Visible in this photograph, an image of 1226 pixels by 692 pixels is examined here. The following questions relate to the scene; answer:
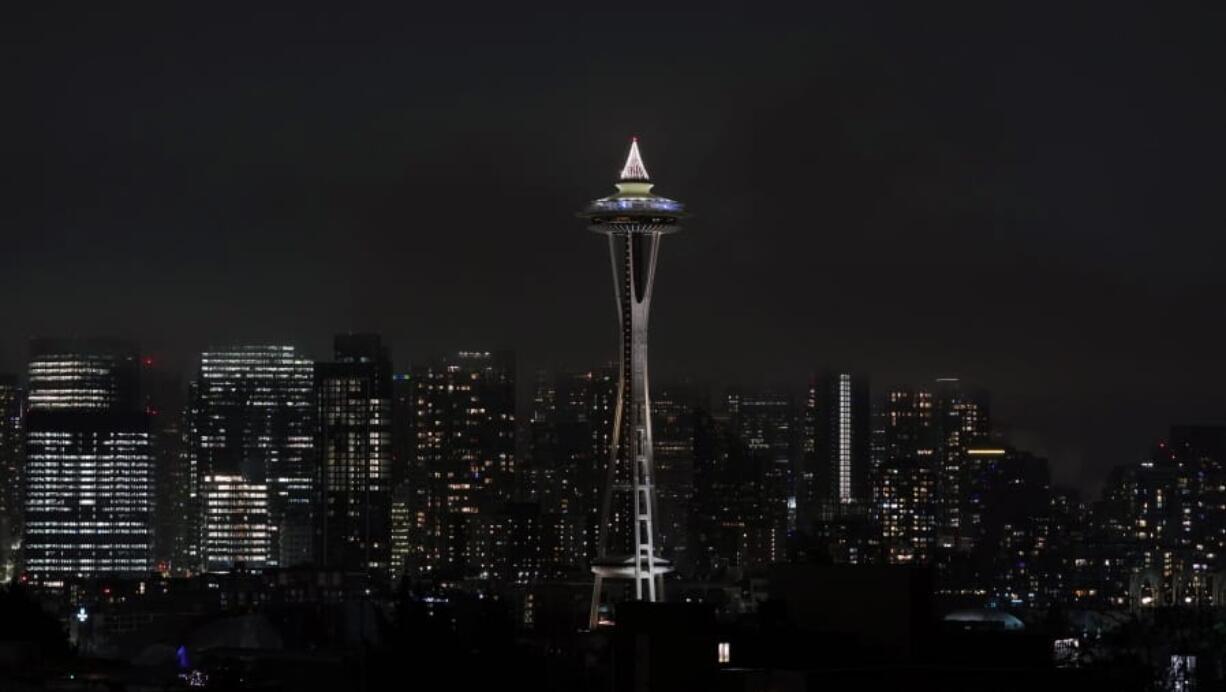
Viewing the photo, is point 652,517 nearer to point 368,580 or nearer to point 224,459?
point 368,580

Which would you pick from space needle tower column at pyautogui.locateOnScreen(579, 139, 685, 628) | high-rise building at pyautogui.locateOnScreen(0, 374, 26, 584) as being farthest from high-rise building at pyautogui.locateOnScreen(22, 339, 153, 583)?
space needle tower column at pyautogui.locateOnScreen(579, 139, 685, 628)

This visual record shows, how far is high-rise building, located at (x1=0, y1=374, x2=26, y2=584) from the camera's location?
6644 inches

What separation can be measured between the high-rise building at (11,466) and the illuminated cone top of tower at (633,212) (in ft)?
257

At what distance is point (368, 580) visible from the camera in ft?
476

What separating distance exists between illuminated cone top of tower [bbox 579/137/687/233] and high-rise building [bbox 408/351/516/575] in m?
64.9

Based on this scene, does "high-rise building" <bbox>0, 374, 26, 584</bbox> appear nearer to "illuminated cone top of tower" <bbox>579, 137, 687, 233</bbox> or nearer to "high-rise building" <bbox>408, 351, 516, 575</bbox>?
"high-rise building" <bbox>408, 351, 516, 575</bbox>

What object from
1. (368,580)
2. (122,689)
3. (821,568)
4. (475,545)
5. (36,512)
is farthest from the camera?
(36,512)

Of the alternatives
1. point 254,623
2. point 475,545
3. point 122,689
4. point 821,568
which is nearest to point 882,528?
point 475,545

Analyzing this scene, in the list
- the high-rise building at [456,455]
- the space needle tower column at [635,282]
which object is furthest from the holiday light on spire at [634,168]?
the high-rise building at [456,455]

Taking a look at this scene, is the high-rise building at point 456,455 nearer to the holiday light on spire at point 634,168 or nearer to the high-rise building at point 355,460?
the high-rise building at point 355,460

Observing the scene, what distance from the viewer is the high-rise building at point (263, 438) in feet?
569

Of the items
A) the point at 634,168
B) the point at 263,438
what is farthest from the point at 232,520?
the point at 634,168

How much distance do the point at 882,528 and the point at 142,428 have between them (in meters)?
49.7

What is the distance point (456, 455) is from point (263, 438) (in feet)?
60.6
